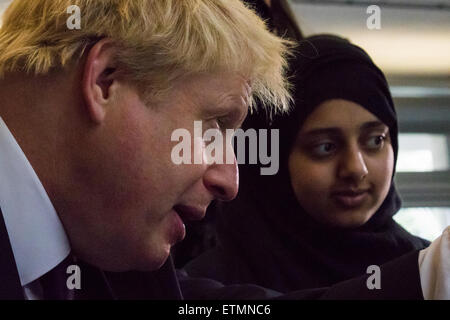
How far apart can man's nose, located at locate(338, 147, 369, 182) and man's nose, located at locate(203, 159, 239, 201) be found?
0.77ft

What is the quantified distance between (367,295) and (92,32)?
40 cm

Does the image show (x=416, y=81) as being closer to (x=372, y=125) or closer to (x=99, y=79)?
(x=372, y=125)

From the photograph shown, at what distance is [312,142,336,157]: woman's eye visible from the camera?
96cm

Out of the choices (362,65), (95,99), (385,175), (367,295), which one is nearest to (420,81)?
(362,65)

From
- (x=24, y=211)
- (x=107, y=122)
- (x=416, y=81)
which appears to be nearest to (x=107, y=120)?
(x=107, y=122)

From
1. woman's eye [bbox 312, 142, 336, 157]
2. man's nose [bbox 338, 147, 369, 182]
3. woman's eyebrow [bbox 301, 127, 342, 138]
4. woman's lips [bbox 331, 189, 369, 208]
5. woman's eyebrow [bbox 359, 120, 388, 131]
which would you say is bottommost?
woman's lips [bbox 331, 189, 369, 208]

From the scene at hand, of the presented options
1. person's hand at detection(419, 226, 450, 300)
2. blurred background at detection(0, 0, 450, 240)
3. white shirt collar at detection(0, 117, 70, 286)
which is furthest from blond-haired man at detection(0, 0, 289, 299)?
blurred background at detection(0, 0, 450, 240)

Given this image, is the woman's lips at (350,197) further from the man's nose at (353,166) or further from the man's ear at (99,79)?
the man's ear at (99,79)

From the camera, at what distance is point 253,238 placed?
3.69 feet

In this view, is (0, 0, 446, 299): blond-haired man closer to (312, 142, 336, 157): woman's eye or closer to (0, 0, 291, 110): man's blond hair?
(0, 0, 291, 110): man's blond hair

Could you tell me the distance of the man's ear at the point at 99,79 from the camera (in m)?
0.69

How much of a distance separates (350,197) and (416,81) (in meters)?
0.48

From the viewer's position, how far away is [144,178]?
28.3 inches

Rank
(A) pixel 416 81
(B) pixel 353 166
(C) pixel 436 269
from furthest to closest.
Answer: (A) pixel 416 81, (B) pixel 353 166, (C) pixel 436 269
